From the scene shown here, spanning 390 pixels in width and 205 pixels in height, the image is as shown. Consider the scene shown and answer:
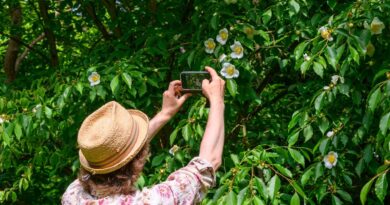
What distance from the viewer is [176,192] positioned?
1643mm

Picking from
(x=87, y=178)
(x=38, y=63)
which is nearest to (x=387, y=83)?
(x=87, y=178)

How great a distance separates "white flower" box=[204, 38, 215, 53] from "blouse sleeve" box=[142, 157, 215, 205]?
137 cm

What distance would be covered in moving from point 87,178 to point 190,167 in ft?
0.87

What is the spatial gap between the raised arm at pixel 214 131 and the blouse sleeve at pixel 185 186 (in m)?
0.03

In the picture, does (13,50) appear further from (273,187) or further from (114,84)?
(273,187)

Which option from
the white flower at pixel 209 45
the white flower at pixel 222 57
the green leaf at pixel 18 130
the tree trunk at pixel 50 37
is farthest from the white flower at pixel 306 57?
the tree trunk at pixel 50 37

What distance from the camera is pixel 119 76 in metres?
3.05

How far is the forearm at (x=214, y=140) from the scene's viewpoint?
174 centimetres

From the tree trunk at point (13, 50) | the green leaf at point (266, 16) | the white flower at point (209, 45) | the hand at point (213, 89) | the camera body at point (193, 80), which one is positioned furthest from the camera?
the tree trunk at point (13, 50)

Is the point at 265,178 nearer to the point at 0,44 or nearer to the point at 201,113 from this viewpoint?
the point at 201,113

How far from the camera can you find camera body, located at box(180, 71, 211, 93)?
200cm

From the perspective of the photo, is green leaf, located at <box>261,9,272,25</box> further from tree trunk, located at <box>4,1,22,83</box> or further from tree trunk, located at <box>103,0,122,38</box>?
tree trunk, located at <box>4,1,22,83</box>

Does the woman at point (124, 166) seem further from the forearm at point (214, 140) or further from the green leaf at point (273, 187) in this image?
the green leaf at point (273, 187)

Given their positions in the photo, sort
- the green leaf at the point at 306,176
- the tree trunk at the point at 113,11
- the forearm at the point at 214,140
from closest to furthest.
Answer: the forearm at the point at 214,140 → the green leaf at the point at 306,176 → the tree trunk at the point at 113,11
